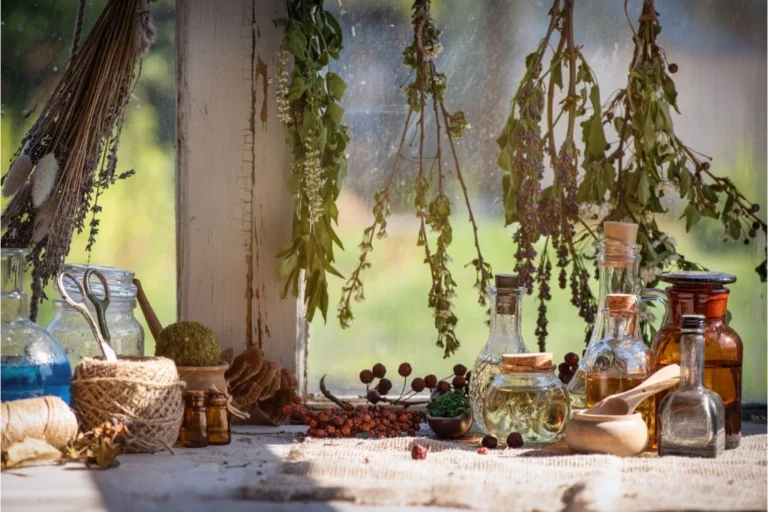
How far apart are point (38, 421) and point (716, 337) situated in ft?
3.72

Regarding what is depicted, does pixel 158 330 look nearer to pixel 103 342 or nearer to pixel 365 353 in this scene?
pixel 103 342

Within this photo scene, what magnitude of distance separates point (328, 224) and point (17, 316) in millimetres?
620

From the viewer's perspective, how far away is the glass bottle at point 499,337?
1.80 meters

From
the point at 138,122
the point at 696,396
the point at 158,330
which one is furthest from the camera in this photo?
the point at 138,122

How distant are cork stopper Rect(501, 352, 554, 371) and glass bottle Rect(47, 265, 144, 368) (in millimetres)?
712

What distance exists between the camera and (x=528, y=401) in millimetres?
1717

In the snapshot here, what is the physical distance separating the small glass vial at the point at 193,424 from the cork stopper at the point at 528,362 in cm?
54

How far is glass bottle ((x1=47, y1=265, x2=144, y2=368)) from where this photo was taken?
1817 mm

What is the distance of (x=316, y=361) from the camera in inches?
85.4

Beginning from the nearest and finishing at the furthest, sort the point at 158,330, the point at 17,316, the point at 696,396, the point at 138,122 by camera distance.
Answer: the point at 696,396 < the point at 17,316 < the point at 158,330 < the point at 138,122

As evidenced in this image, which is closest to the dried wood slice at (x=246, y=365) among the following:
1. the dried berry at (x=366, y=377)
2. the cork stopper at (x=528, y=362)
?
the dried berry at (x=366, y=377)

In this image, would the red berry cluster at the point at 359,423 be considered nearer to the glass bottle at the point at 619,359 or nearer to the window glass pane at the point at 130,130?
the glass bottle at the point at 619,359

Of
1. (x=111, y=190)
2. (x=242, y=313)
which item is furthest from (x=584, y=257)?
(x=111, y=190)

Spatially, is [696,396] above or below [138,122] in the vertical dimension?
below
